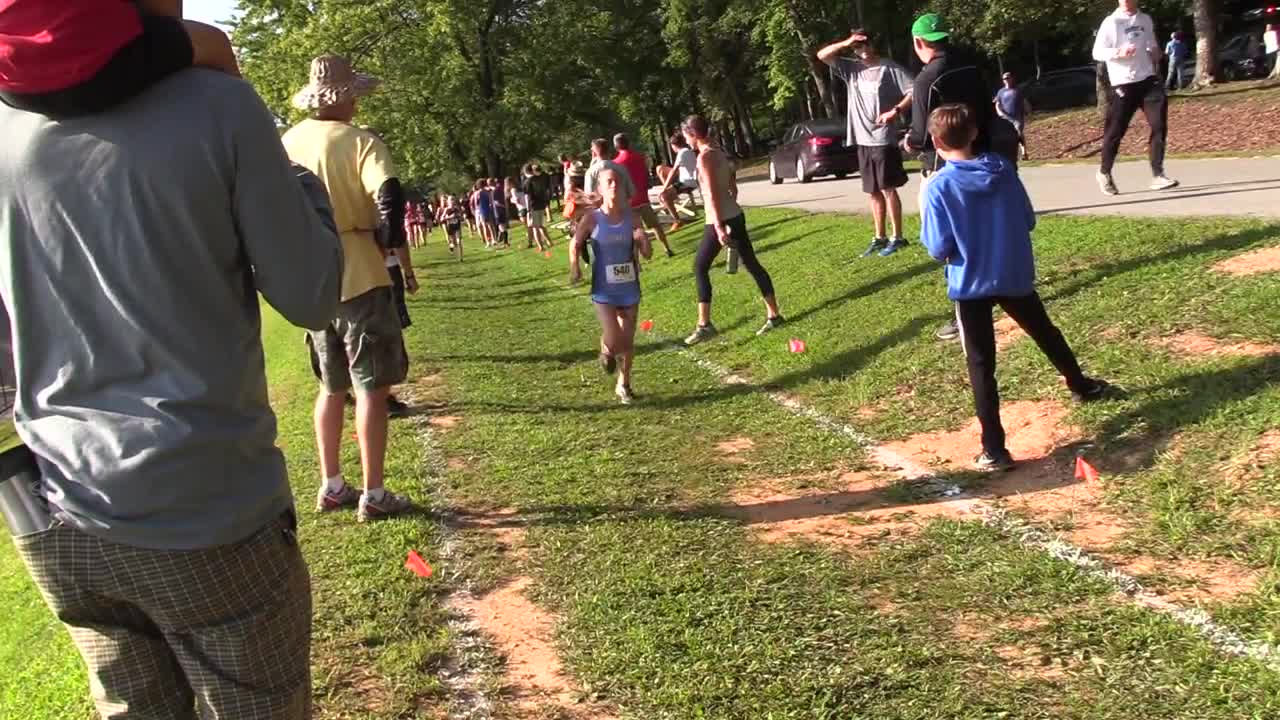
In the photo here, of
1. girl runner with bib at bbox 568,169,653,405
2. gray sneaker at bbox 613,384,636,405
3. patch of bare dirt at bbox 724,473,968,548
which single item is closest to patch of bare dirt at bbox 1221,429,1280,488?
patch of bare dirt at bbox 724,473,968,548

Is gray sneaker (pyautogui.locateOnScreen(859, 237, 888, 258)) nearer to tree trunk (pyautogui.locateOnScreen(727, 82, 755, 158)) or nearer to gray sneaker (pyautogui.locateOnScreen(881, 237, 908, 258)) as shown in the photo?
gray sneaker (pyautogui.locateOnScreen(881, 237, 908, 258))

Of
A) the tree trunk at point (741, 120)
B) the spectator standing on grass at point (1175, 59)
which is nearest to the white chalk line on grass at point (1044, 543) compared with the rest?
the spectator standing on grass at point (1175, 59)

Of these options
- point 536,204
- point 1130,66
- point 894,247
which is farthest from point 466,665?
point 536,204

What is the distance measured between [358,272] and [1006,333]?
393 cm

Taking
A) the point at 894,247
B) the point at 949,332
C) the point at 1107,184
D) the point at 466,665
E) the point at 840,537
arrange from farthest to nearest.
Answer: the point at 1107,184
the point at 894,247
the point at 949,332
the point at 840,537
the point at 466,665

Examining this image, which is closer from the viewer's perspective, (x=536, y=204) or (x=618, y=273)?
(x=618, y=273)

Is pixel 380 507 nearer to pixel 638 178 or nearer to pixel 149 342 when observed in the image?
pixel 149 342

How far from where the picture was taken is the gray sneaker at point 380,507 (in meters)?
5.07

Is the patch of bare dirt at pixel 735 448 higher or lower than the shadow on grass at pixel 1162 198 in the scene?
lower

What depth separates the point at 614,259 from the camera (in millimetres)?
7117

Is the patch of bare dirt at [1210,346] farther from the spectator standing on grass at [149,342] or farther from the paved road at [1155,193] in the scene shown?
the spectator standing on grass at [149,342]

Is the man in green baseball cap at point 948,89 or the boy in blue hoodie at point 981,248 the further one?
the man in green baseball cap at point 948,89

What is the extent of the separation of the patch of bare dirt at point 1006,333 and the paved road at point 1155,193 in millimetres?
2315

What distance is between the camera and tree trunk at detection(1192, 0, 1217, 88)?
22125mm
